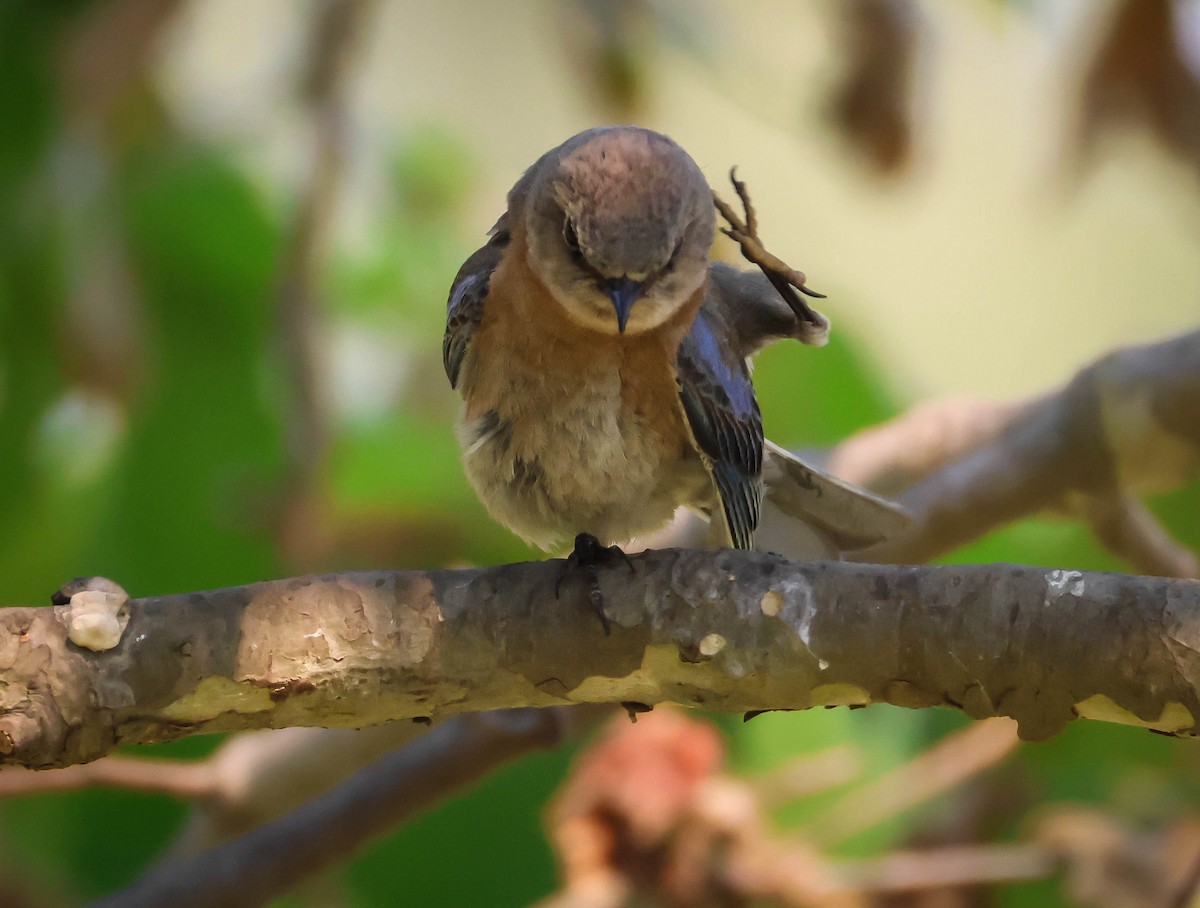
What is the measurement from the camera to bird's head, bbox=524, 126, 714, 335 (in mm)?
1656

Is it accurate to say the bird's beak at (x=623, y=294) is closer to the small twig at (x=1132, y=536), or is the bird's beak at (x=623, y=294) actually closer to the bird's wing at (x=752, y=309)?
the bird's wing at (x=752, y=309)

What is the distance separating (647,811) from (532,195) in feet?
3.73

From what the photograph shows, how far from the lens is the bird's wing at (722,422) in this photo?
1.80 metres

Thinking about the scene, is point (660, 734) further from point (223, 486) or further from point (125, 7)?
point (125, 7)

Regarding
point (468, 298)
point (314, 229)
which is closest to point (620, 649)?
point (468, 298)

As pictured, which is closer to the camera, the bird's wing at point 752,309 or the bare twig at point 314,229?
the bird's wing at point 752,309

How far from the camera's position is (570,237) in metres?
1.70

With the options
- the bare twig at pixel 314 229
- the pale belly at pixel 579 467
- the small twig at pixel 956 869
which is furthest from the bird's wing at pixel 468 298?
the small twig at pixel 956 869

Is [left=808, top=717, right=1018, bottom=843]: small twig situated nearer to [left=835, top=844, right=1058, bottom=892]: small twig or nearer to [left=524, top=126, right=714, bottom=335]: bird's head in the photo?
[left=835, top=844, right=1058, bottom=892]: small twig

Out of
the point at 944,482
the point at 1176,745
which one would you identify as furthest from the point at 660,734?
the point at 1176,745

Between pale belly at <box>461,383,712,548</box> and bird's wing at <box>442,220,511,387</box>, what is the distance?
0.12 metres

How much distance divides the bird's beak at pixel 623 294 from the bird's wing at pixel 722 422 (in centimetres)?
16

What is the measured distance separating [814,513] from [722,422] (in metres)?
0.30

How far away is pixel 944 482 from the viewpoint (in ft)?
7.72
